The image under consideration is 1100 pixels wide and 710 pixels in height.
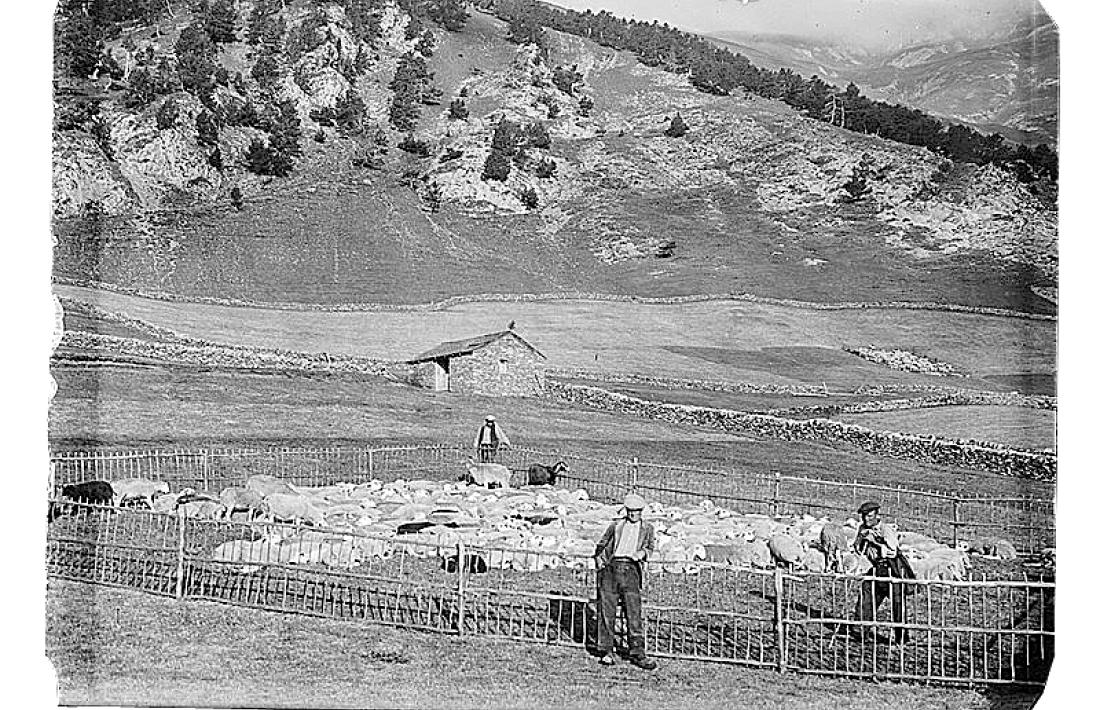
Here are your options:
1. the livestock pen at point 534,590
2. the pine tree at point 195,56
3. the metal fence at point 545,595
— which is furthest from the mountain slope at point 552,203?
the metal fence at point 545,595

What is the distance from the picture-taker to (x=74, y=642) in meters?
7.88

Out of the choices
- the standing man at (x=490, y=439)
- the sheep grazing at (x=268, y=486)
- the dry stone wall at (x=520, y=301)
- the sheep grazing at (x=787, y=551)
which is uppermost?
the dry stone wall at (x=520, y=301)

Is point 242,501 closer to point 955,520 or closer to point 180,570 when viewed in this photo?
point 180,570

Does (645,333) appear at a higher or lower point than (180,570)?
higher

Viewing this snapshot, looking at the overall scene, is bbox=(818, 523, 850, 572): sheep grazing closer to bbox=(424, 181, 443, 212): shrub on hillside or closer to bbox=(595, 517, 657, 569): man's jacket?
bbox=(595, 517, 657, 569): man's jacket

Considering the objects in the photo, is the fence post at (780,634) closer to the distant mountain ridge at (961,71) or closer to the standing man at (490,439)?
the standing man at (490,439)

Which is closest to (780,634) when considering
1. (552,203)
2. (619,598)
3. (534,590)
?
(619,598)

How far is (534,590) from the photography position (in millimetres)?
7816

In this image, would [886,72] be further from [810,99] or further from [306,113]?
[306,113]

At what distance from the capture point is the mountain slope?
28.5 ft

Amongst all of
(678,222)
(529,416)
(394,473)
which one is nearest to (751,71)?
(678,222)

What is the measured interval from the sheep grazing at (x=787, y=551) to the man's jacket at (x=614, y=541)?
1081 millimetres

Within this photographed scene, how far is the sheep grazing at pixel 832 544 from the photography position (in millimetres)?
8102

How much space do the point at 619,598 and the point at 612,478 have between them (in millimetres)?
1393
